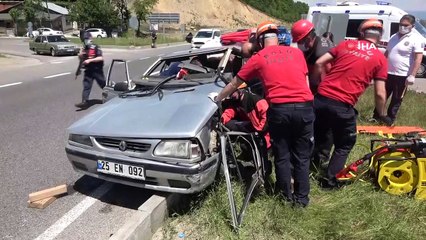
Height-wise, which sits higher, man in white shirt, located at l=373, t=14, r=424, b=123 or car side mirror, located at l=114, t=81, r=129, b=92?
man in white shirt, located at l=373, t=14, r=424, b=123

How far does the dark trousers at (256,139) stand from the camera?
381 centimetres

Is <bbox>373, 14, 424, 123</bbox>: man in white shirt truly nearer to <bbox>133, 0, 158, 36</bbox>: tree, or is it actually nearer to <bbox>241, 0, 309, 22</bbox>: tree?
<bbox>133, 0, 158, 36</bbox>: tree

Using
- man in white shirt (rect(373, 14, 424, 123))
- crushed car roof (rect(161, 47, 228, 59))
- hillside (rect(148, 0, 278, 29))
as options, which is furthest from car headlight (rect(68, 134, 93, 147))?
hillside (rect(148, 0, 278, 29))

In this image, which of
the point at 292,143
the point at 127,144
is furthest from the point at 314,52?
the point at 127,144

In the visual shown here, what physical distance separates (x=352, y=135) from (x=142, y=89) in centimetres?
245

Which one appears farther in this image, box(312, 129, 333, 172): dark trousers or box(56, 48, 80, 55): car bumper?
box(56, 48, 80, 55): car bumper

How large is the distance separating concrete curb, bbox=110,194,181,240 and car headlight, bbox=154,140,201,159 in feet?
1.42

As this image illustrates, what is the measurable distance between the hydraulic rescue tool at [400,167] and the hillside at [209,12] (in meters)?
75.2

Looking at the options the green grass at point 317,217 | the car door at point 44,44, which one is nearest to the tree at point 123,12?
the car door at point 44,44

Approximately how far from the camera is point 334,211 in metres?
3.45

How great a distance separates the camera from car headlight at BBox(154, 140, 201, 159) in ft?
10.9

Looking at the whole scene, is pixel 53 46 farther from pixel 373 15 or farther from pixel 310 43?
pixel 310 43

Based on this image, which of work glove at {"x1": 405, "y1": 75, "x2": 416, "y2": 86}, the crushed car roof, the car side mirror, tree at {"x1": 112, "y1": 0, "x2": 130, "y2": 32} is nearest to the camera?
the crushed car roof

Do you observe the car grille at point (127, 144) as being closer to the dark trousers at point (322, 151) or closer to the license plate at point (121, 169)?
the license plate at point (121, 169)
